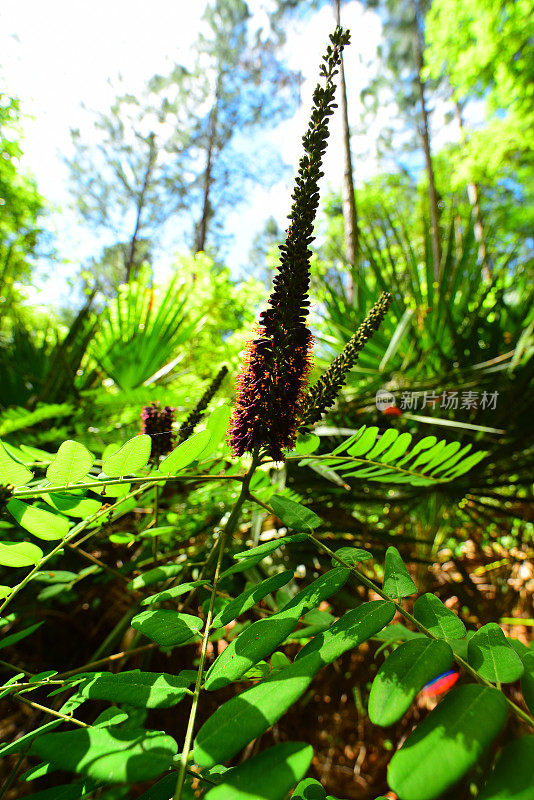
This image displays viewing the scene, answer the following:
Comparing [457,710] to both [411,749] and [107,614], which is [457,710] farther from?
[107,614]

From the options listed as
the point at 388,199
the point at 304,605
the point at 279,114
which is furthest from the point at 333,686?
the point at 388,199

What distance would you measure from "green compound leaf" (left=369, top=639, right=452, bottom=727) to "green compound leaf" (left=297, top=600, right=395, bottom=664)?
23 mm

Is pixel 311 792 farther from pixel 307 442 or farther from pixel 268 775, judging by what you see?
pixel 307 442

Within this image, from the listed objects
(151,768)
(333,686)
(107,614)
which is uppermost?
(151,768)

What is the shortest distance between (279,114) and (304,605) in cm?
619

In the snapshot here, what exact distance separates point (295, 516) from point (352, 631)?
0.18 meters

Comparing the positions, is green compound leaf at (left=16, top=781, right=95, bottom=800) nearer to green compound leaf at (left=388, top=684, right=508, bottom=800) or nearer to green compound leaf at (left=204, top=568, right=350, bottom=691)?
green compound leaf at (left=204, top=568, right=350, bottom=691)

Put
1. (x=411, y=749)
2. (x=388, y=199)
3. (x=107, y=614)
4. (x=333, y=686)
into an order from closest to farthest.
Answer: (x=411, y=749) < (x=107, y=614) < (x=333, y=686) < (x=388, y=199)

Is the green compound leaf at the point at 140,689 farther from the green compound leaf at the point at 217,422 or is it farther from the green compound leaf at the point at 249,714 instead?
the green compound leaf at the point at 217,422

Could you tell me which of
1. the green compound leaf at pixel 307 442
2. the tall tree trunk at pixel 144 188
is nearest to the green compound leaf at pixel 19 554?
the green compound leaf at pixel 307 442

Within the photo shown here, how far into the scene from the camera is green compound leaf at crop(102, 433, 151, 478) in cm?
41

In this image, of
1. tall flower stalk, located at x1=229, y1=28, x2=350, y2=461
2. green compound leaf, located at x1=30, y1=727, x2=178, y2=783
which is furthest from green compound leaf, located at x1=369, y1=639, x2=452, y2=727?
tall flower stalk, located at x1=229, y1=28, x2=350, y2=461

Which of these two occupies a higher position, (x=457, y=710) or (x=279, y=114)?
(x=279, y=114)

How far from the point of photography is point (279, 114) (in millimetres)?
5125
